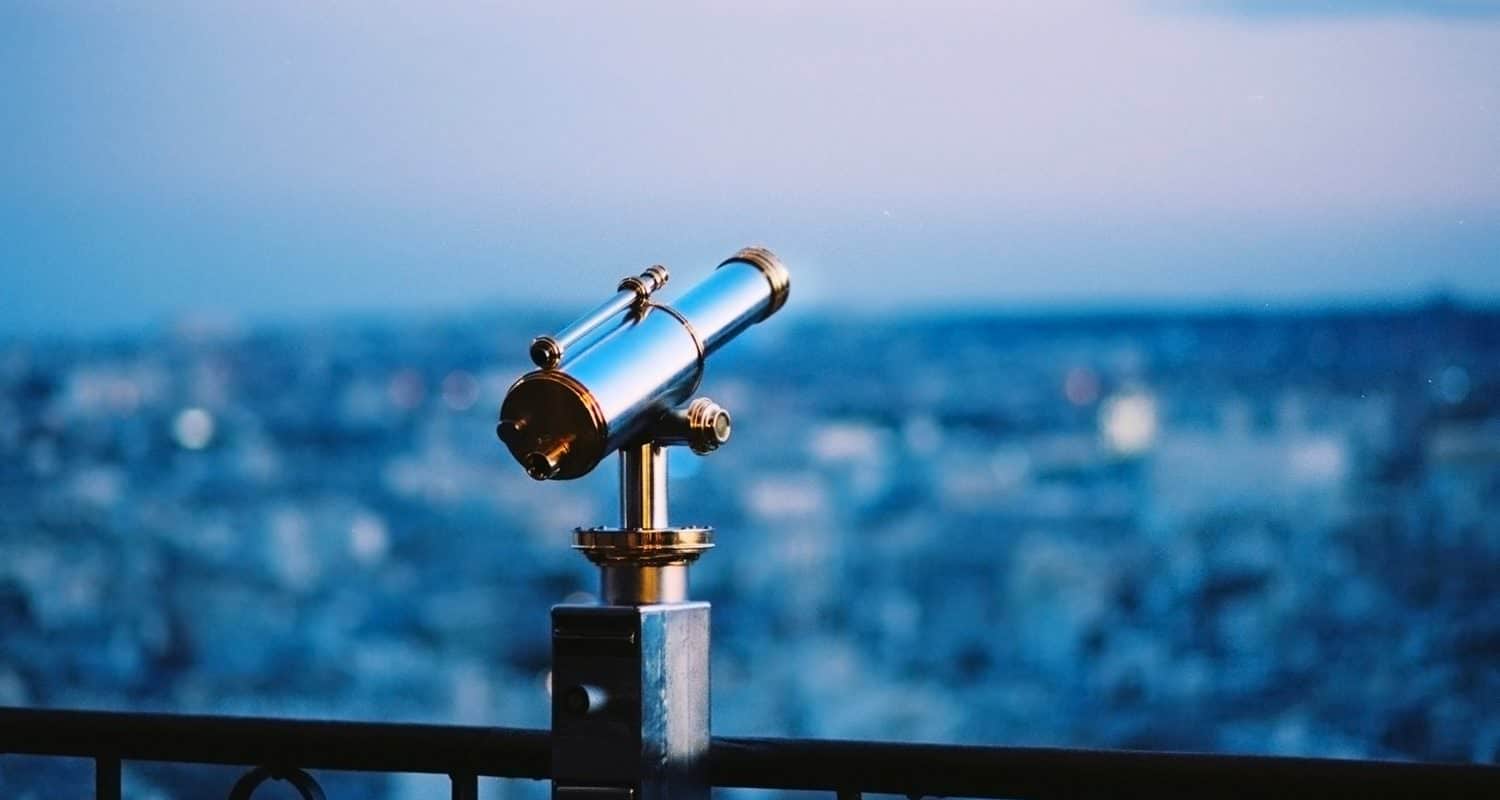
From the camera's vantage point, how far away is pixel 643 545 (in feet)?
3.40

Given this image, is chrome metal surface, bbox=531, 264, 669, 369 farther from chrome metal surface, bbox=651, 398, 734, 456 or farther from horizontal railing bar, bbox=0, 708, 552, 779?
horizontal railing bar, bbox=0, 708, 552, 779

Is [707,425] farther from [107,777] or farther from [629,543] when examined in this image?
[107,777]

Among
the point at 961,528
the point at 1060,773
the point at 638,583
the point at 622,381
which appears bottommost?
the point at 1060,773

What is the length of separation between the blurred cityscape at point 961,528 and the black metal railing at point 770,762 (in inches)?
16.2

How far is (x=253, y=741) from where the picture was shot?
1.30m

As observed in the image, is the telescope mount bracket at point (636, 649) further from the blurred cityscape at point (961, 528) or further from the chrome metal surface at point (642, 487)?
the blurred cityscape at point (961, 528)

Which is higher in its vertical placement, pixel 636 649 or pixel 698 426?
pixel 698 426

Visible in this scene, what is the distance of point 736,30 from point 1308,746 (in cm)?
102

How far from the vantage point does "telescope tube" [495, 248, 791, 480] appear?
99 cm

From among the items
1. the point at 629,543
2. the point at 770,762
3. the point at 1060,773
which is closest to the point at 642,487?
the point at 629,543

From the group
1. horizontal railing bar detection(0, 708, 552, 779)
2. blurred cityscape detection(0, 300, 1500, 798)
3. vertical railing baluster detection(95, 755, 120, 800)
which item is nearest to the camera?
horizontal railing bar detection(0, 708, 552, 779)

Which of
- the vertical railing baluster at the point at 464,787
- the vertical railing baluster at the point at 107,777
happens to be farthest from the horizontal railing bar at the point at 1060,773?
the vertical railing baluster at the point at 107,777

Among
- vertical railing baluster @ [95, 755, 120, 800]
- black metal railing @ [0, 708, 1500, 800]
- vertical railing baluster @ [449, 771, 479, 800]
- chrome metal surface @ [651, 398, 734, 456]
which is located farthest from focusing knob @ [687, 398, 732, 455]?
vertical railing baluster @ [95, 755, 120, 800]

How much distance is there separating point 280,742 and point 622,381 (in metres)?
0.47
